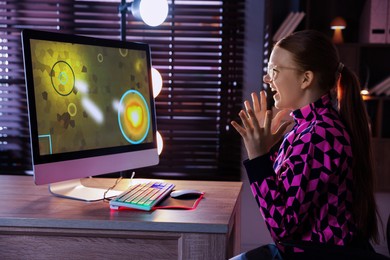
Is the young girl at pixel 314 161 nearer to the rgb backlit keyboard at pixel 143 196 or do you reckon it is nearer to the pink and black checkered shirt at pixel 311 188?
the pink and black checkered shirt at pixel 311 188

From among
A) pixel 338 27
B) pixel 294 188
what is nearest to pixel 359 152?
pixel 294 188

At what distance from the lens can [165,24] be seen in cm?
327

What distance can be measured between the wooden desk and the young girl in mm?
172

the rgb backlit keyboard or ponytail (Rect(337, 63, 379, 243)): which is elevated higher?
ponytail (Rect(337, 63, 379, 243))

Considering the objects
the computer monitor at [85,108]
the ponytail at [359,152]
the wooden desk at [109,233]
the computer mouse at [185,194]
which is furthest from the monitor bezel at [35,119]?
the ponytail at [359,152]

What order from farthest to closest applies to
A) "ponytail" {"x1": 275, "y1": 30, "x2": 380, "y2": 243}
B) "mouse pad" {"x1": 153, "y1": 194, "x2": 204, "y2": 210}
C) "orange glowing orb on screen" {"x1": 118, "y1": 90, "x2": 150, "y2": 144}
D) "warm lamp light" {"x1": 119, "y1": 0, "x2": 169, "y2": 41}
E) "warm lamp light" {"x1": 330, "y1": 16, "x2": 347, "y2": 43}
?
"warm lamp light" {"x1": 330, "y1": 16, "x2": 347, "y2": 43}
"warm lamp light" {"x1": 119, "y1": 0, "x2": 169, "y2": 41}
"orange glowing orb on screen" {"x1": 118, "y1": 90, "x2": 150, "y2": 144}
"mouse pad" {"x1": 153, "y1": 194, "x2": 204, "y2": 210}
"ponytail" {"x1": 275, "y1": 30, "x2": 380, "y2": 243}

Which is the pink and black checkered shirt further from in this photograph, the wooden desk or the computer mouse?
the computer mouse

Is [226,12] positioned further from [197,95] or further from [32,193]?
[32,193]

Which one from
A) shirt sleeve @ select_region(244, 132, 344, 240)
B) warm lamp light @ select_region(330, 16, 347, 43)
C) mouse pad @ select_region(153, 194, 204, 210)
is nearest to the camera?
shirt sleeve @ select_region(244, 132, 344, 240)

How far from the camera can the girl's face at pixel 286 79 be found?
152 cm

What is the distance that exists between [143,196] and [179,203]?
0.38 ft

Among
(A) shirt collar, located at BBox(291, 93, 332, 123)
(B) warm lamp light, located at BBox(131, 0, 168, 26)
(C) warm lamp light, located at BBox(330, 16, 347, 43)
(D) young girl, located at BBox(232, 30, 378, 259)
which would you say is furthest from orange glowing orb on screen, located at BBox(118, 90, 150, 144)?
(C) warm lamp light, located at BBox(330, 16, 347, 43)

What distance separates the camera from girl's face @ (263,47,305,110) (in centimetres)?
152

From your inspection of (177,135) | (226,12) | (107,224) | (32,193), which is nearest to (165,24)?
(226,12)
